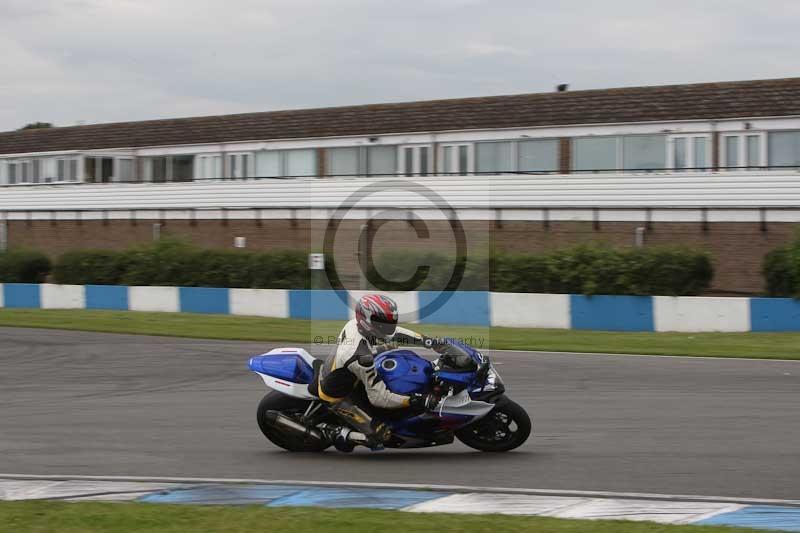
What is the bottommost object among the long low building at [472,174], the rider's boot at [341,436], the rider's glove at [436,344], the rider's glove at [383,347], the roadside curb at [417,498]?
the roadside curb at [417,498]

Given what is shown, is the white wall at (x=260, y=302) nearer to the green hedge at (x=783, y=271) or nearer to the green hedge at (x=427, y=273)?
the green hedge at (x=427, y=273)

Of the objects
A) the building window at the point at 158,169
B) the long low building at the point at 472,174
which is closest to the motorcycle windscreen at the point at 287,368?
the long low building at the point at 472,174

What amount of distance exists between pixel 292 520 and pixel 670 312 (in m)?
17.3

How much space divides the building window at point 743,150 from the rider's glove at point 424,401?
2622cm

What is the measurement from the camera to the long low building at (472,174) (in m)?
30.7

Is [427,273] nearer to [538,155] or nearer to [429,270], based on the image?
[429,270]

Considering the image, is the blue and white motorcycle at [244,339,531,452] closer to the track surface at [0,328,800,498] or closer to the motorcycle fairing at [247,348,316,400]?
the motorcycle fairing at [247,348,316,400]

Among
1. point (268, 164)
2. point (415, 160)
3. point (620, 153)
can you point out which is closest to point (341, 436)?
point (620, 153)

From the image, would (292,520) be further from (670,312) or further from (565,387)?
(670,312)

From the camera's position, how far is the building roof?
33.8m

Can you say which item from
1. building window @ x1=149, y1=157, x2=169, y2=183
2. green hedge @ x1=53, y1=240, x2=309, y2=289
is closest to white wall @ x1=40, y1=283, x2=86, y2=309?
green hedge @ x1=53, y1=240, x2=309, y2=289

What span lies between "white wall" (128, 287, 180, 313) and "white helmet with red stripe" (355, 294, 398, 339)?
21.0 meters

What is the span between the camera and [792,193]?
29547 mm

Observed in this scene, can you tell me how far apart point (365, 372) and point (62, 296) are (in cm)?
2487
